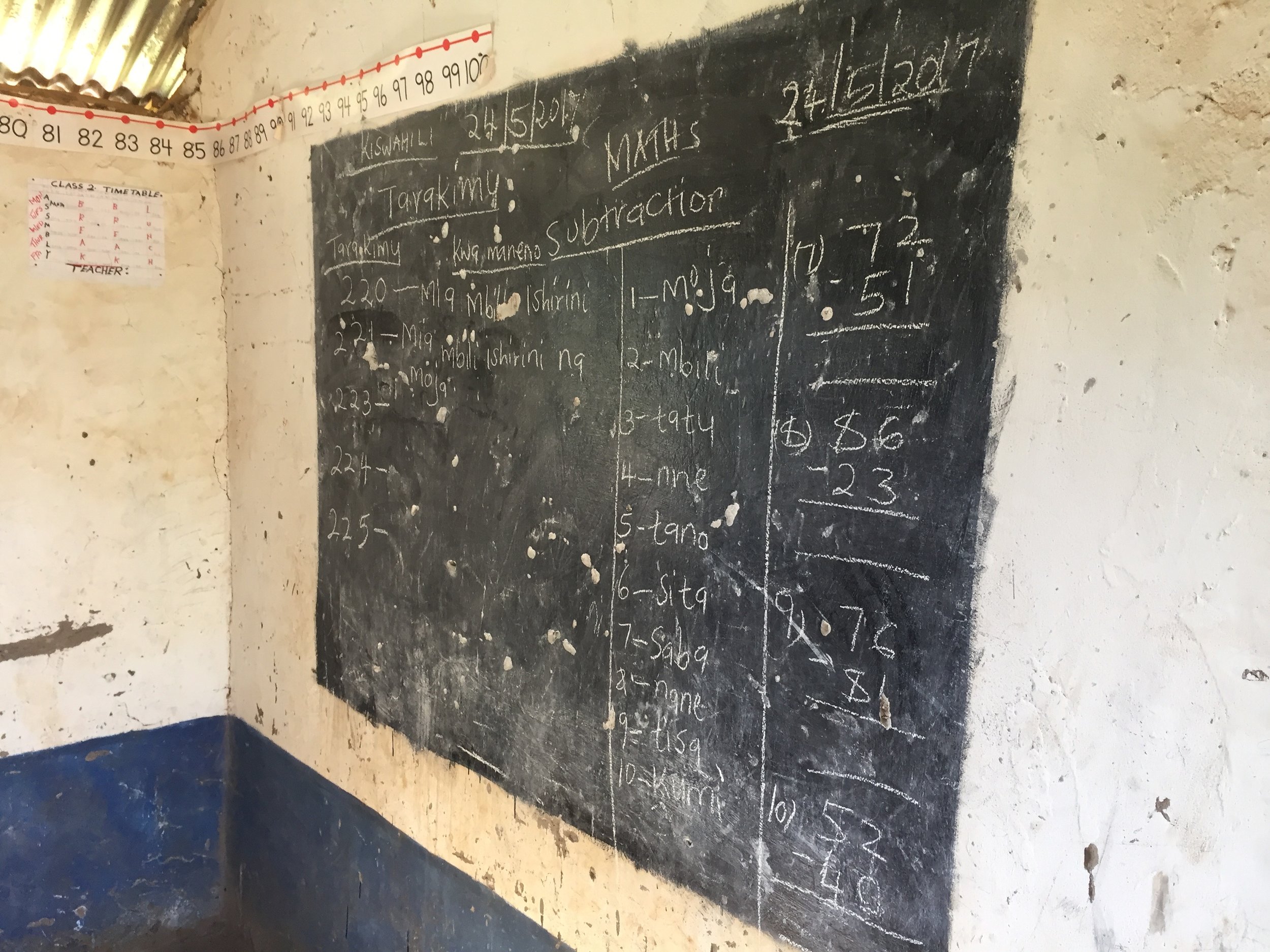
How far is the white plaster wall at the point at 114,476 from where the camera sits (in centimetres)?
279

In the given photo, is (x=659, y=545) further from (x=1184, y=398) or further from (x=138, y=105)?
(x=138, y=105)

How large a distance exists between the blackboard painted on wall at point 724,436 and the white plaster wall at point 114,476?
121 cm

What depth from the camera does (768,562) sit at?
1438 mm

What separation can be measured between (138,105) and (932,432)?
9.90 ft

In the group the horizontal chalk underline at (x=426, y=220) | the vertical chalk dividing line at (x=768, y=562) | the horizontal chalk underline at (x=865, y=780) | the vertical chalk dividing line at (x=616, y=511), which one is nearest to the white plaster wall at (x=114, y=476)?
the horizontal chalk underline at (x=426, y=220)

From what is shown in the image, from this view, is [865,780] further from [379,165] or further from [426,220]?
[379,165]

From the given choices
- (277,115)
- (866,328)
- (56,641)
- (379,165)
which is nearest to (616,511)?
(866,328)

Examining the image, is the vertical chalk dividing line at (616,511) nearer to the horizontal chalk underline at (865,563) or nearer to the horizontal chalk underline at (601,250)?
the horizontal chalk underline at (601,250)

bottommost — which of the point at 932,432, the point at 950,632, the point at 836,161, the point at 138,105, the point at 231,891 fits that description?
the point at 231,891

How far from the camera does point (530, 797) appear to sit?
77.3 inches

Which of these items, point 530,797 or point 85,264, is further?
point 85,264

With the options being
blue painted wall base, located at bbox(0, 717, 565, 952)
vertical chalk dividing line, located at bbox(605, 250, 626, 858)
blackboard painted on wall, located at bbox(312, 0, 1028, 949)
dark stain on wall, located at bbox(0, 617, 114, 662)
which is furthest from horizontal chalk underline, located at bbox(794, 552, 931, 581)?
dark stain on wall, located at bbox(0, 617, 114, 662)

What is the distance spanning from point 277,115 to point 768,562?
7.09ft

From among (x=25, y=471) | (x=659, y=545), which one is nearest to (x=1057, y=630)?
(x=659, y=545)
